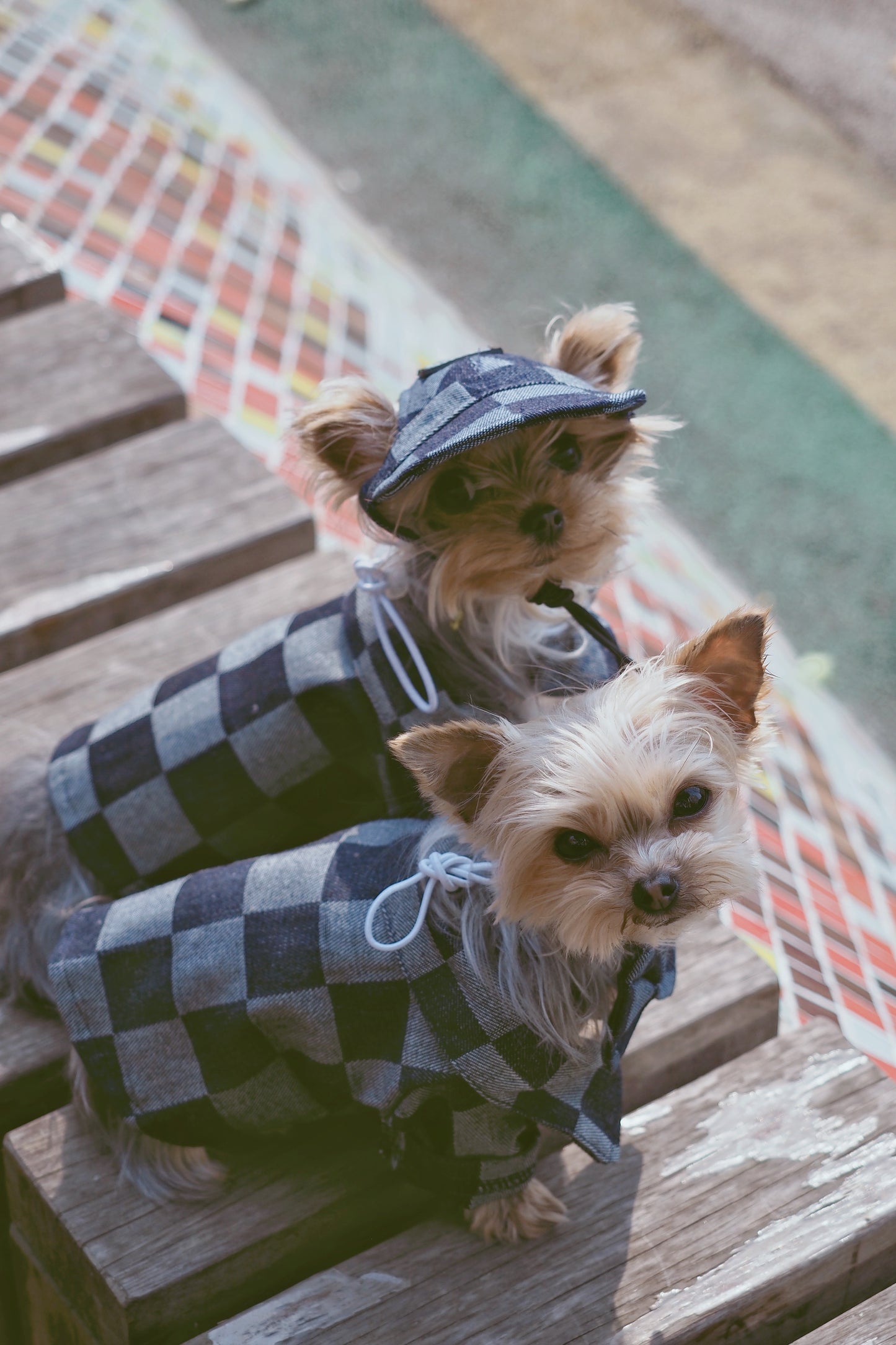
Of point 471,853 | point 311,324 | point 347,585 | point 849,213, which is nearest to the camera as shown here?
point 471,853

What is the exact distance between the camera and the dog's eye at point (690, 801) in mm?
1936

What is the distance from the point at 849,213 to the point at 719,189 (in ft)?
2.00

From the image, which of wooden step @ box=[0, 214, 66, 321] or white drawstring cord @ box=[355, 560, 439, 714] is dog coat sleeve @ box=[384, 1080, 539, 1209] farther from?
wooden step @ box=[0, 214, 66, 321]

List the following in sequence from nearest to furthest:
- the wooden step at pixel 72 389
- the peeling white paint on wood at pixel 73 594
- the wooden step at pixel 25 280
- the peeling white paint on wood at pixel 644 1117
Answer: the peeling white paint on wood at pixel 644 1117
the peeling white paint on wood at pixel 73 594
the wooden step at pixel 72 389
the wooden step at pixel 25 280

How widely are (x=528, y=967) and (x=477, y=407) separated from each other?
85cm

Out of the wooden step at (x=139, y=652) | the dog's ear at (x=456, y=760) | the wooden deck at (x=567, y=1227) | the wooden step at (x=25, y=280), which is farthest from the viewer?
the wooden step at (x=25, y=280)

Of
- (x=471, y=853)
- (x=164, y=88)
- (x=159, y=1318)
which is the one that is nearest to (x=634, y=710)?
(x=471, y=853)

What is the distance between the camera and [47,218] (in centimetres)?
471

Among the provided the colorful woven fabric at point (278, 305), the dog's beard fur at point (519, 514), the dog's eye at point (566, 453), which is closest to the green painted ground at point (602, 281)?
the colorful woven fabric at point (278, 305)

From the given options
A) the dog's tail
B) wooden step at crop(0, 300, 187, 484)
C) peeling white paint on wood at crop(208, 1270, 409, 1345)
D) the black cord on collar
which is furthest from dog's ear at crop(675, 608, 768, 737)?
wooden step at crop(0, 300, 187, 484)

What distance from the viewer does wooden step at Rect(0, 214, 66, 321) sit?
3971mm

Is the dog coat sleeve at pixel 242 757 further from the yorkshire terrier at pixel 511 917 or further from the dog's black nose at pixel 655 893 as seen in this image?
the dog's black nose at pixel 655 893

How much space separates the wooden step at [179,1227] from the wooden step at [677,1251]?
0.10 m

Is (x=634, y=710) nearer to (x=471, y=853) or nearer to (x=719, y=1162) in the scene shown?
(x=471, y=853)
